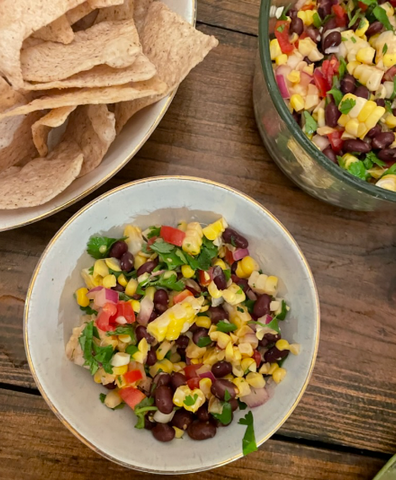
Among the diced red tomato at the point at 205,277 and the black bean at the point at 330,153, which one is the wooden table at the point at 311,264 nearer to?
the black bean at the point at 330,153

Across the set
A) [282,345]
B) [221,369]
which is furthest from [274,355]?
[221,369]

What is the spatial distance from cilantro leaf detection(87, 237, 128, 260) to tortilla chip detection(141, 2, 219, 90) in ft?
1.42

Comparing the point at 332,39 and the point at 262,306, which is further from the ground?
the point at 332,39

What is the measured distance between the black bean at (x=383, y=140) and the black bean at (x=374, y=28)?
0.30 m

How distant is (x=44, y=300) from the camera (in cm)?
118

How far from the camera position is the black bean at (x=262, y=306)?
3.92ft

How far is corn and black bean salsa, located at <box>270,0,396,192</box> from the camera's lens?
1.19 m

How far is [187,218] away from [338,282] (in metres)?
0.50

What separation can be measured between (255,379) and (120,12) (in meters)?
1.01

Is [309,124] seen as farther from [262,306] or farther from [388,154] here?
[262,306]

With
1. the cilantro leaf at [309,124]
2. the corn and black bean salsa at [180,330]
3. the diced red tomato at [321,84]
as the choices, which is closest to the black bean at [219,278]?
the corn and black bean salsa at [180,330]

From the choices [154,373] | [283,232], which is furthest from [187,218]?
[154,373]

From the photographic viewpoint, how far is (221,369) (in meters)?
1.14

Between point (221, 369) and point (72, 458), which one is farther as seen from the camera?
point (72, 458)
